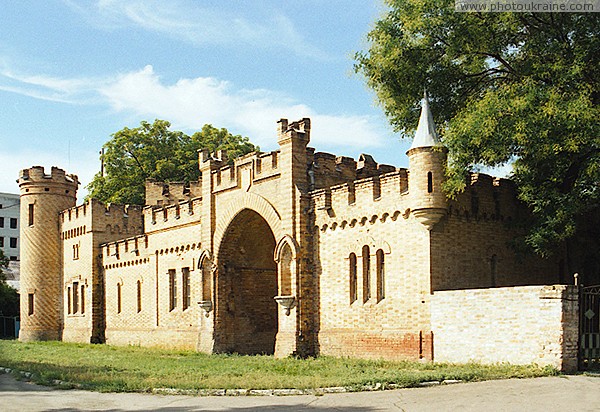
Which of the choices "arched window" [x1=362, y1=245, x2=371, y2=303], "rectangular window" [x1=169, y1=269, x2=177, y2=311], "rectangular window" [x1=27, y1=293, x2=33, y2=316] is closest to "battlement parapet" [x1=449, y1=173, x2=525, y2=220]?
"arched window" [x1=362, y1=245, x2=371, y2=303]

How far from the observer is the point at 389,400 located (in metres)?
13.2

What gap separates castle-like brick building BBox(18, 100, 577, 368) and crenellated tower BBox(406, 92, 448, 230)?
33 mm

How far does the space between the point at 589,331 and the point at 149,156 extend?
131ft

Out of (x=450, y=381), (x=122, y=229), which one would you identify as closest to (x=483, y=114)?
(x=450, y=381)

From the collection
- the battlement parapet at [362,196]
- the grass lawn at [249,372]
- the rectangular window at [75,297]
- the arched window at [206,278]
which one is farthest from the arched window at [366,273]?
the rectangular window at [75,297]

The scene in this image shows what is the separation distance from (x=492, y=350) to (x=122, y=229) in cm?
2613

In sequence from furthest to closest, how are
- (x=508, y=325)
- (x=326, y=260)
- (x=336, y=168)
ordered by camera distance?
1. (x=336, y=168)
2. (x=326, y=260)
3. (x=508, y=325)

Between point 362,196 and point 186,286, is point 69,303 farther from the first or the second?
point 362,196

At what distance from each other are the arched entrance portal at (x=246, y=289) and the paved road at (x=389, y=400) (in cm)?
1241

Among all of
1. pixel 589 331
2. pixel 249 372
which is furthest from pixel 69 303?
pixel 589 331

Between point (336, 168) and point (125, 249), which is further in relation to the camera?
point (125, 249)

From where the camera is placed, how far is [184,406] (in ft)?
43.0

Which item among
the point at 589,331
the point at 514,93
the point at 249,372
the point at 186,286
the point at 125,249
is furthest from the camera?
the point at 125,249

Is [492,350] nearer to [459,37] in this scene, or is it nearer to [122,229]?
[459,37]
